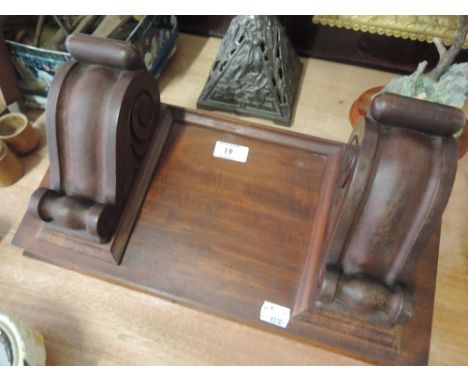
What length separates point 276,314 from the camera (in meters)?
0.67

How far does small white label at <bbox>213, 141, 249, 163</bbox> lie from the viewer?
794mm

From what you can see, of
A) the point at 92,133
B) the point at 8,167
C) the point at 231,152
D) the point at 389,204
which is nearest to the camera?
the point at 389,204

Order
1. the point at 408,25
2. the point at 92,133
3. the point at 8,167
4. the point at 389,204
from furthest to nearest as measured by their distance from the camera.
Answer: the point at 408,25
the point at 8,167
the point at 92,133
the point at 389,204

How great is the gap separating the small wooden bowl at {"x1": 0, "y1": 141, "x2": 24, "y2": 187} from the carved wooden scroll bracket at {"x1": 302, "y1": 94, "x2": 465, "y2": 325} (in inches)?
29.5

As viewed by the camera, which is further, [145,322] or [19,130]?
[19,130]

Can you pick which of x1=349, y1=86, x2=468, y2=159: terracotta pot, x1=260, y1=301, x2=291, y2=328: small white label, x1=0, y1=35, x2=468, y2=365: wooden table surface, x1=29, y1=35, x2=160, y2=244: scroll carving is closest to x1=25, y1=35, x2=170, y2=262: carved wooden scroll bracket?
x1=29, y1=35, x2=160, y2=244: scroll carving

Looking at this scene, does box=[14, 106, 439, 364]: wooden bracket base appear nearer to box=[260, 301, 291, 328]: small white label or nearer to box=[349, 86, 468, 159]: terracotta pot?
box=[260, 301, 291, 328]: small white label

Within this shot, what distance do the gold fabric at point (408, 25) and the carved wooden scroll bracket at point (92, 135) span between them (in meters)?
0.64

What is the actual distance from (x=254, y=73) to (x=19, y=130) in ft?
1.92

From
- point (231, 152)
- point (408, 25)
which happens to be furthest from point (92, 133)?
point (408, 25)

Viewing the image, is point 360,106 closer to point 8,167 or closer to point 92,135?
point 92,135

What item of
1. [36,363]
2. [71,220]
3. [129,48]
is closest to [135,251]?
[71,220]

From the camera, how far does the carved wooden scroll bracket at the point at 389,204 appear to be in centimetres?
54

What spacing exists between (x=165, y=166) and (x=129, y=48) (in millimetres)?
241
